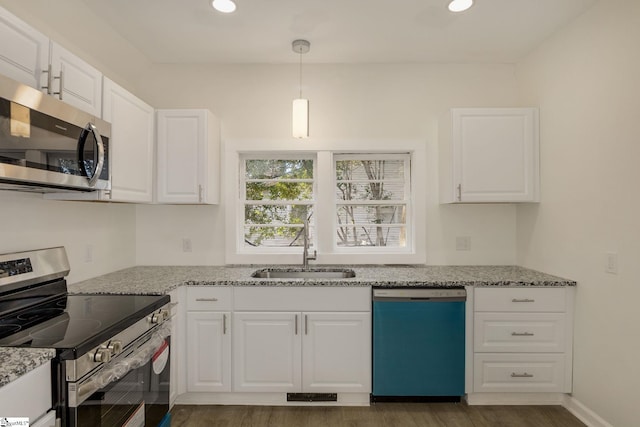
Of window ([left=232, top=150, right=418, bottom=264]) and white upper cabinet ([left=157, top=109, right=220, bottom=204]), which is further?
window ([left=232, top=150, right=418, bottom=264])

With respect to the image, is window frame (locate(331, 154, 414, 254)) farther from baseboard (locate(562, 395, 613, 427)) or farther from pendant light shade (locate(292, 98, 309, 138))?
baseboard (locate(562, 395, 613, 427))

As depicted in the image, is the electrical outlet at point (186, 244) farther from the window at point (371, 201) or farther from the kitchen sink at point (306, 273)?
the window at point (371, 201)

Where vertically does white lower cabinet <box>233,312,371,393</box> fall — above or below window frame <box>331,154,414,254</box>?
below

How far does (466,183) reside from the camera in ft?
8.94

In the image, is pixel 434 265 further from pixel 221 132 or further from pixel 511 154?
pixel 221 132

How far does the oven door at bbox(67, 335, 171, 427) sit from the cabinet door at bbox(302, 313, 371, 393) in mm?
888

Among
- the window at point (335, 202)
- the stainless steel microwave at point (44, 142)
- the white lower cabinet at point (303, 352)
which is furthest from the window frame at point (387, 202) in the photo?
the stainless steel microwave at point (44, 142)

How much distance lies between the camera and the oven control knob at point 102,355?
133 cm

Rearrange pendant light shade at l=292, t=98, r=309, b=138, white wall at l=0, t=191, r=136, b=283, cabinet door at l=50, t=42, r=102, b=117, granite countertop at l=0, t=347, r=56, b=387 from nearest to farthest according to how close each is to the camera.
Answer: granite countertop at l=0, t=347, r=56, b=387 → cabinet door at l=50, t=42, r=102, b=117 → white wall at l=0, t=191, r=136, b=283 → pendant light shade at l=292, t=98, r=309, b=138

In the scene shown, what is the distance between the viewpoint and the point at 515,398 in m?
2.46

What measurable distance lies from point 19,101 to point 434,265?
9.43ft

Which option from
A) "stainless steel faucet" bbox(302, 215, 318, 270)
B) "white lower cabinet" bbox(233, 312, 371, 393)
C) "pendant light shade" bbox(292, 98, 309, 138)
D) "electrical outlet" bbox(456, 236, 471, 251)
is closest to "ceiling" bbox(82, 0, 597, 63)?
"pendant light shade" bbox(292, 98, 309, 138)

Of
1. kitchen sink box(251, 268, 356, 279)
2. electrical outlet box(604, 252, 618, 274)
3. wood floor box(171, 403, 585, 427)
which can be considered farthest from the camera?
kitchen sink box(251, 268, 356, 279)

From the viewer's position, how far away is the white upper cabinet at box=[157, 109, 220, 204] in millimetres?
2734
